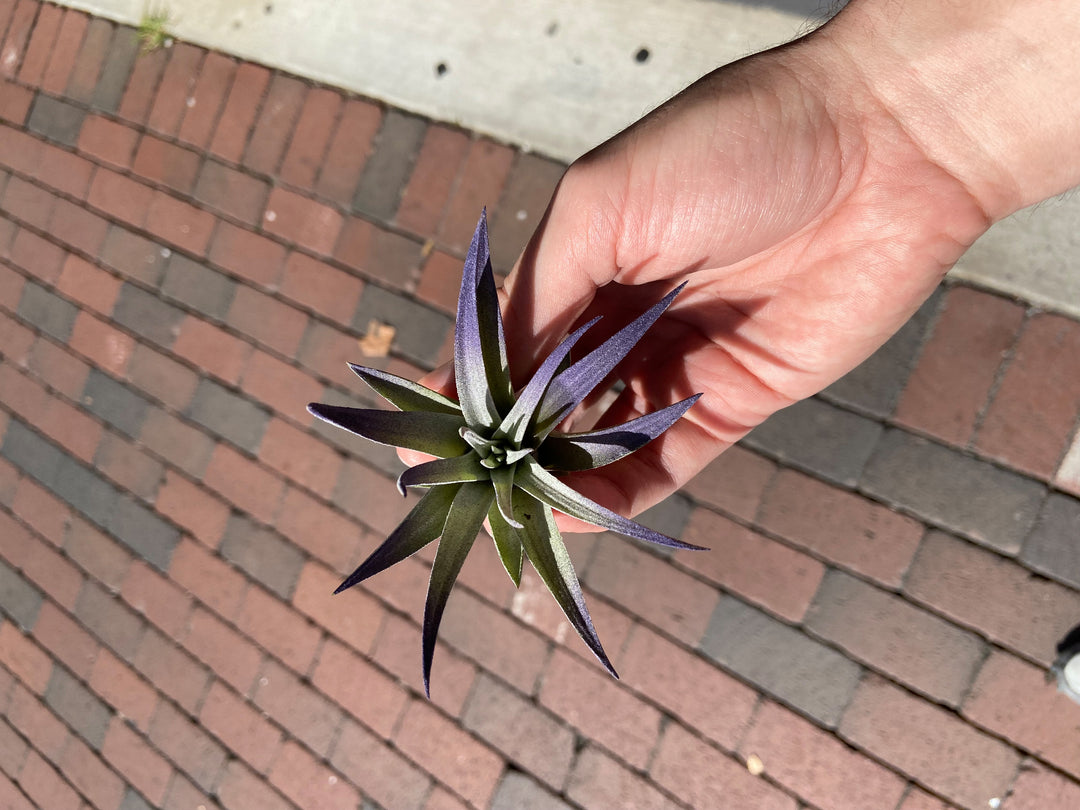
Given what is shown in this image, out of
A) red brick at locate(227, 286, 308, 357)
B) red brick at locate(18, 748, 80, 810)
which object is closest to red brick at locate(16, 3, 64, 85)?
red brick at locate(227, 286, 308, 357)

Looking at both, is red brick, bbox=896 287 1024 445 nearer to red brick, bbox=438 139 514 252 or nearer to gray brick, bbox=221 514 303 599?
red brick, bbox=438 139 514 252

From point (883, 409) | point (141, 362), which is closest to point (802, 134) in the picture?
point (883, 409)

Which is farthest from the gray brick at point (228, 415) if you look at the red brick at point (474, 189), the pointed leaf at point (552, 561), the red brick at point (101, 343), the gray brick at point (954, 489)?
the gray brick at point (954, 489)

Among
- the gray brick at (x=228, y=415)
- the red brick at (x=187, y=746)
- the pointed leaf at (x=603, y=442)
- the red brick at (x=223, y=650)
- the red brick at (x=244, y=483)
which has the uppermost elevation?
the pointed leaf at (x=603, y=442)

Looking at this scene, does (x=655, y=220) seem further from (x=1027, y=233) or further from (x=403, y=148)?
(x=403, y=148)

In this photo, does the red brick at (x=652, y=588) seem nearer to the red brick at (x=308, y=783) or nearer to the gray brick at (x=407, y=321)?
the gray brick at (x=407, y=321)

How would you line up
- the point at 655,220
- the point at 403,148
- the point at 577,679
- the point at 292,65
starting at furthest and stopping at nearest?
the point at 292,65, the point at 403,148, the point at 577,679, the point at 655,220
